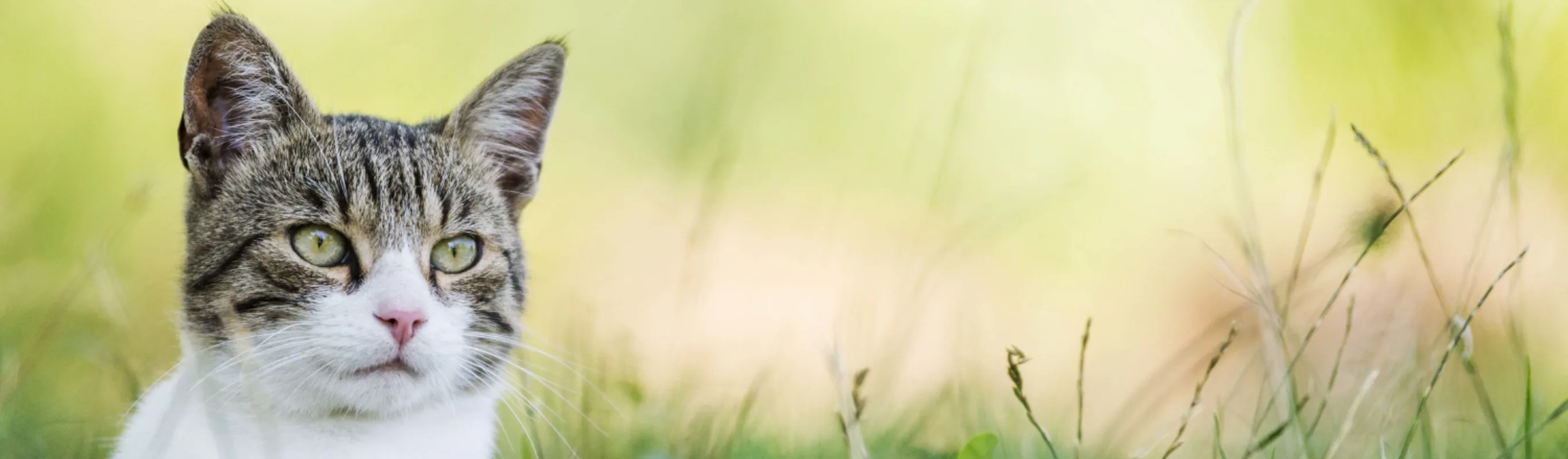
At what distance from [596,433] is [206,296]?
0.77 metres

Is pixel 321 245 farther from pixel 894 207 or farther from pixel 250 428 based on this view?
pixel 894 207

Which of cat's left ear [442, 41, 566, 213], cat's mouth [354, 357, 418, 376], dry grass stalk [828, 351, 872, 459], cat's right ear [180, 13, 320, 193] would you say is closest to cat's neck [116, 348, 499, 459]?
cat's mouth [354, 357, 418, 376]

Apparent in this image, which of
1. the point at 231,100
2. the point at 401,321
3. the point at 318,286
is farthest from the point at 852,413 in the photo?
the point at 231,100

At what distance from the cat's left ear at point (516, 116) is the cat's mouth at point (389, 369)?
0.45 meters

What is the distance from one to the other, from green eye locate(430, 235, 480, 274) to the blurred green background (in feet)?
0.54

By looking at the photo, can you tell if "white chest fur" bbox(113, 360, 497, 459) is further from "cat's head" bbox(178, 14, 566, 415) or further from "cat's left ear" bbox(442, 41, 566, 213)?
"cat's left ear" bbox(442, 41, 566, 213)

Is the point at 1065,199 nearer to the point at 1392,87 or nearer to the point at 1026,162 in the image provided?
the point at 1026,162

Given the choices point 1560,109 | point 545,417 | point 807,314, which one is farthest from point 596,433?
point 1560,109

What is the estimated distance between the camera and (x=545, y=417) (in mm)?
1887

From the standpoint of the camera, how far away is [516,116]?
1.92 m

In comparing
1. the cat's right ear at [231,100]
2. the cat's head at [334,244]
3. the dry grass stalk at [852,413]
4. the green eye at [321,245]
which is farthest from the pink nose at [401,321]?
the dry grass stalk at [852,413]

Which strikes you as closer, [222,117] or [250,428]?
[250,428]

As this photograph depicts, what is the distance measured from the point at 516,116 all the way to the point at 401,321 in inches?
20.2

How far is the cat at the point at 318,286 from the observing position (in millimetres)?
1573
